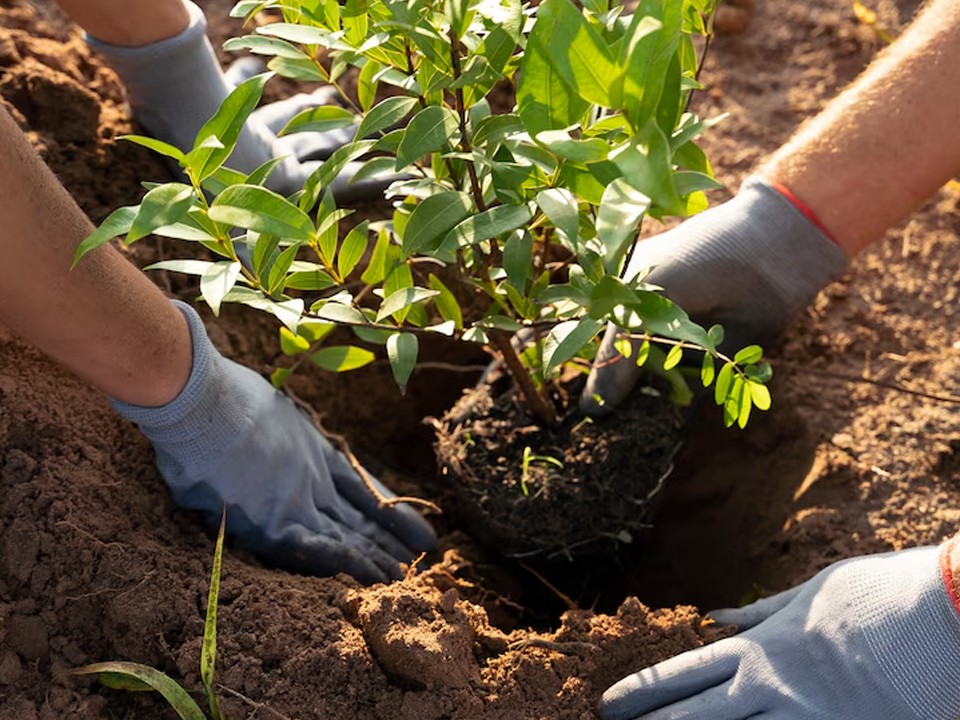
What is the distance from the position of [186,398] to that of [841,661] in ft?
3.24

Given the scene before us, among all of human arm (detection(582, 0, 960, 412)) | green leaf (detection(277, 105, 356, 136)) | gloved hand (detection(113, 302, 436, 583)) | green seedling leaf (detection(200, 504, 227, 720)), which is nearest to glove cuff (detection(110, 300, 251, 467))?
gloved hand (detection(113, 302, 436, 583))

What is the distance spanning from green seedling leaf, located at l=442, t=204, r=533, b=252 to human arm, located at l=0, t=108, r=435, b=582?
0.49 m

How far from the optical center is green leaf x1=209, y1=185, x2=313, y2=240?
894 mm

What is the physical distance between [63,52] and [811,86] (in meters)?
1.69

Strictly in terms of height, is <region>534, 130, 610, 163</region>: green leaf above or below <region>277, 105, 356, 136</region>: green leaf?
above

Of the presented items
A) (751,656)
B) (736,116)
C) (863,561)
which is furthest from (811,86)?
(751,656)

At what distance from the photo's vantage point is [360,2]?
1011mm

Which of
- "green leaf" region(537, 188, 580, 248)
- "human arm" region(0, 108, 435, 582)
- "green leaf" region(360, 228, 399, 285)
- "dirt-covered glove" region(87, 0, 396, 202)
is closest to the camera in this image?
"green leaf" region(537, 188, 580, 248)

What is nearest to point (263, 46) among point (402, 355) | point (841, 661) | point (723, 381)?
point (402, 355)

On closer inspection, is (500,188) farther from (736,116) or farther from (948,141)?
(736,116)

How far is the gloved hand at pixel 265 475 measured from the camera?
1306 mm

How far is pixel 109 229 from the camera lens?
87cm

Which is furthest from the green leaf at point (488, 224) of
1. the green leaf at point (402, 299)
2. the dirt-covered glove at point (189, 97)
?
the dirt-covered glove at point (189, 97)

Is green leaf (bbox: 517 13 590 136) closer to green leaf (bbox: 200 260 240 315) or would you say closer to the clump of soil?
green leaf (bbox: 200 260 240 315)
